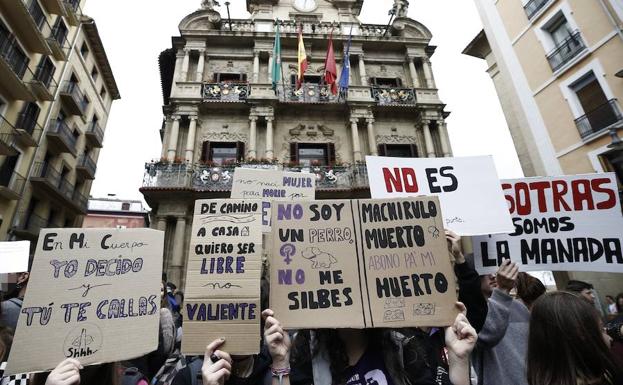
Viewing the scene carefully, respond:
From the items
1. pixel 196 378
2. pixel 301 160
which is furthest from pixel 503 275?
pixel 301 160

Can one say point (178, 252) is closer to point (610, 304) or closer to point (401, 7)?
point (610, 304)

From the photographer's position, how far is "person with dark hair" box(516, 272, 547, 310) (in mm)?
3189

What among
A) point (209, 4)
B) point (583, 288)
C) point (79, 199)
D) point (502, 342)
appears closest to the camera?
point (502, 342)

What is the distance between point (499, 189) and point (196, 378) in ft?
10.6

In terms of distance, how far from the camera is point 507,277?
8.25 feet

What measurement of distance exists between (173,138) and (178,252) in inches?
202

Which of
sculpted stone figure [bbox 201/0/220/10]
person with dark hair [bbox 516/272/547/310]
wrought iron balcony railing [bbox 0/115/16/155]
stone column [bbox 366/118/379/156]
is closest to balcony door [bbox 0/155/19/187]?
wrought iron balcony railing [bbox 0/115/16/155]

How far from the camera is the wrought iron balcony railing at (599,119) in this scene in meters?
10.2

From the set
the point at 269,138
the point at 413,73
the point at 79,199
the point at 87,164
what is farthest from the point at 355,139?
the point at 87,164

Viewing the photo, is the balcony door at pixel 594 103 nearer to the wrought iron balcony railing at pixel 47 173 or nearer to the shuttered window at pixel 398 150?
the shuttered window at pixel 398 150

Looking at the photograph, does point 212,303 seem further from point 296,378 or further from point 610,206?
point 610,206

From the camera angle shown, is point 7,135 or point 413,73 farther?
point 413,73

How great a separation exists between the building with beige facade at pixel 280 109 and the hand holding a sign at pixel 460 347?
10.6 metres

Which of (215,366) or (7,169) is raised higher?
(7,169)
